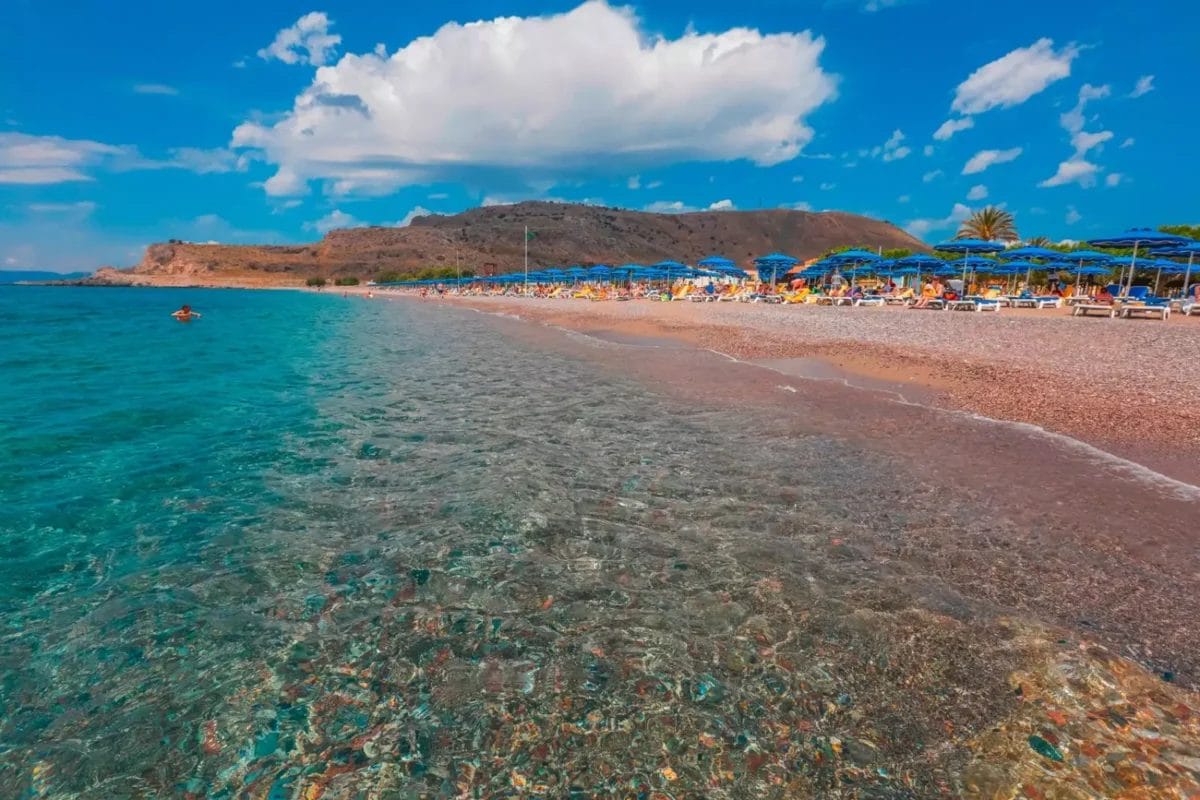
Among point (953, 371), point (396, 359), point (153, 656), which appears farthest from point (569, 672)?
point (396, 359)

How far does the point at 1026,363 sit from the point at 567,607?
14.4m

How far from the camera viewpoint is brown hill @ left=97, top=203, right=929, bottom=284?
132625mm

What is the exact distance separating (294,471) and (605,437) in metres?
4.30

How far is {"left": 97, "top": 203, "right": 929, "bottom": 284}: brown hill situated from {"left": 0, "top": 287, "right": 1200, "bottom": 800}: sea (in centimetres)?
11816

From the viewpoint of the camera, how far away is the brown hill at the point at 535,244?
5221 inches

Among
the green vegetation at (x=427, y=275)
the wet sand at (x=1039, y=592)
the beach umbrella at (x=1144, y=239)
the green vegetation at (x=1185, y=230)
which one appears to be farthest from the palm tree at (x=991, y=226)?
the green vegetation at (x=427, y=275)

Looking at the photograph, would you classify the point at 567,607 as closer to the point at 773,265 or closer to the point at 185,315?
the point at 185,315

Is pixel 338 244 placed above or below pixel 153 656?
above

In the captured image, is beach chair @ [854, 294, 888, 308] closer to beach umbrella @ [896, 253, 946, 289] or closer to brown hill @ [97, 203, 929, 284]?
beach umbrella @ [896, 253, 946, 289]

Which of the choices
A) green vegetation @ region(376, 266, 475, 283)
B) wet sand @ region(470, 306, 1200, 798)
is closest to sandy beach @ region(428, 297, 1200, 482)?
wet sand @ region(470, 306, 1200, 798)

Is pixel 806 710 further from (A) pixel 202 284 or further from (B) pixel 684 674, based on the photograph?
(A) pixel 202 284

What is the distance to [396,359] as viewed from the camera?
18328mm

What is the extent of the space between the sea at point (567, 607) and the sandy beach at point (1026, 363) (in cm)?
129

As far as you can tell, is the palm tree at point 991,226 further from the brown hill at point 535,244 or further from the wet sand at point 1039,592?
the brown hill at point 535,244
